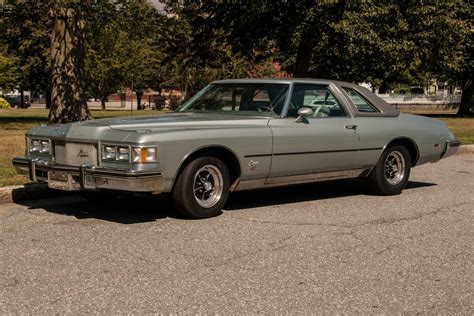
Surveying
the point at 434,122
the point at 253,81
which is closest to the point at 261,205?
the point at 253,81

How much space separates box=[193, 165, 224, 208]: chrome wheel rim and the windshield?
1.06 m

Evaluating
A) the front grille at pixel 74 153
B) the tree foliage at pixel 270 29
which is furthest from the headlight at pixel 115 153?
the tree foliage at pixel 270 29

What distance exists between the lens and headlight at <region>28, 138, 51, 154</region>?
6.57 metres

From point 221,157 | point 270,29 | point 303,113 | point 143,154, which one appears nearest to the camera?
point 143,154

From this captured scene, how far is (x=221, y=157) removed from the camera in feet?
21.4

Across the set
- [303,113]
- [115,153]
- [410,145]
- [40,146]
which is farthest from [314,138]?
[40,146]

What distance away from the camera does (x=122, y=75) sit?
44.5 m

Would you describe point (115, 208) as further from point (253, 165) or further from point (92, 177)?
point (253, 165)

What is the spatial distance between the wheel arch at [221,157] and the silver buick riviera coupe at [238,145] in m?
0.01

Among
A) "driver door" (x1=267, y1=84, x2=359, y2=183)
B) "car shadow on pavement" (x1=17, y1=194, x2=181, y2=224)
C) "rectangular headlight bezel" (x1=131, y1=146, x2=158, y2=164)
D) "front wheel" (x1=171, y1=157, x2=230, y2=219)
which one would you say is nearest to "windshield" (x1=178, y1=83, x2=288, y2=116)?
"driver door" (x1=267, y1=84, x2=359, y2=183)

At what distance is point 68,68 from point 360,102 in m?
9.53

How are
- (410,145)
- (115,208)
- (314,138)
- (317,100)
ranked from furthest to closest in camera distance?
(410,145) → (317,100) → (314,138) → (115,208)

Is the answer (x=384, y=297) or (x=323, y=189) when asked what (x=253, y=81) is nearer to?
(x=323, y=189)

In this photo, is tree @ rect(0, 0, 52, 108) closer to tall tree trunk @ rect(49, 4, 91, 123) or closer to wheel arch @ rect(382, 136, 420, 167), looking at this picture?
tall tree trunk @ rect(49, 4, 91, 123)
